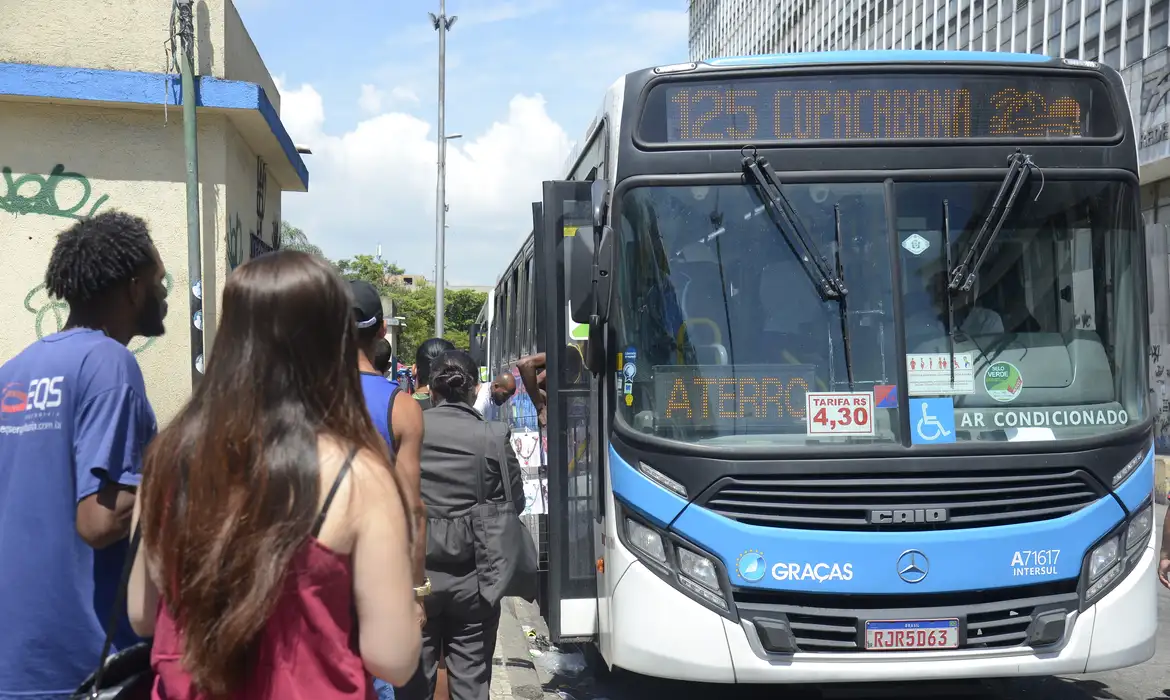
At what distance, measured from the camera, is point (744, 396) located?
5027mm

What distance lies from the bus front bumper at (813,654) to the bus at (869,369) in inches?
0.5

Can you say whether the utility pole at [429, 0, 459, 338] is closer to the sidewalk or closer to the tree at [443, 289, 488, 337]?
the sidewalk

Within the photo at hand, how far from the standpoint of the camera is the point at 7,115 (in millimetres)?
8750

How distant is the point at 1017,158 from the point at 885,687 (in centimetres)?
256

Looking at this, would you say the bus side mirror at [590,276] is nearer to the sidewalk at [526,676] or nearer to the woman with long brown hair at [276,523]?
the sidewalk at [526,676]

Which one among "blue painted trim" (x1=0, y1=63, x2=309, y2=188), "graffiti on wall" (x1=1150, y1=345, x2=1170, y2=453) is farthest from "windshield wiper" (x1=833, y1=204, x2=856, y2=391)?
"graffiti on wall" (x1=1150, y1=345, x2=1170, y2=453)

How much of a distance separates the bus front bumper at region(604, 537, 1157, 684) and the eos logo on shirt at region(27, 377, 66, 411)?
3035 mm

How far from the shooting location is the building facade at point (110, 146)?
8.71m

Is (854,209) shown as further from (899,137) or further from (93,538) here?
(93,538)

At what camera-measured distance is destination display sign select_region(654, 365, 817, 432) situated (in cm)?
500

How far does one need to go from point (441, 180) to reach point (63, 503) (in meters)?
28.7

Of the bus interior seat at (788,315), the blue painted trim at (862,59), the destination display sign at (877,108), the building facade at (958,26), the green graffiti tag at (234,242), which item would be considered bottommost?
the bus interior seat at (788,315)

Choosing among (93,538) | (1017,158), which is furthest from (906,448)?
(93,538)

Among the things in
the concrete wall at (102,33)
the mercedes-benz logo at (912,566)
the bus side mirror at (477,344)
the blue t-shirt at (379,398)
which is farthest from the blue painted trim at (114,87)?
the mercedes-benz logo at (912,566)
